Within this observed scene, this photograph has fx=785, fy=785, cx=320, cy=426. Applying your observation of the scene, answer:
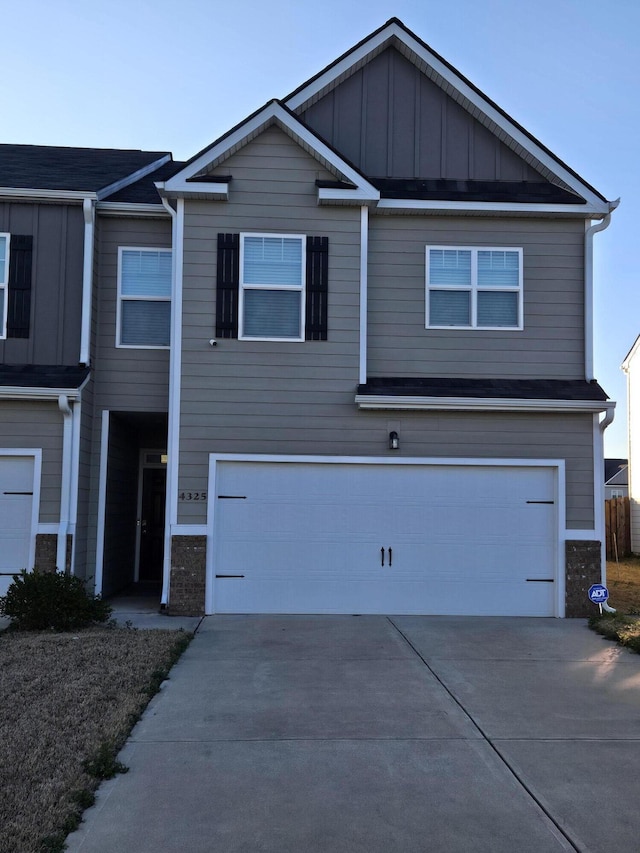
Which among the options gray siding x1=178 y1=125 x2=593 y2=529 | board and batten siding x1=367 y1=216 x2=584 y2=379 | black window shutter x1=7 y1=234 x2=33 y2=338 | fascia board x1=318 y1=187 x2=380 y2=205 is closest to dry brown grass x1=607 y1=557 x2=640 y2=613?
gray siding x1=178 y1=125 x2=593 y2=529

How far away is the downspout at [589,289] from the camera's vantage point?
10930 mm

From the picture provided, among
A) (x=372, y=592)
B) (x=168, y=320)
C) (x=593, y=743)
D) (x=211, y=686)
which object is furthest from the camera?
(x=168, y=320)

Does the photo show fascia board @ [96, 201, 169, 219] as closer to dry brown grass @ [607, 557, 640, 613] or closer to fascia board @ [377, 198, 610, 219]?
fascia board @ [377, 198, 610, 219]

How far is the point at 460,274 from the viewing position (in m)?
11.0

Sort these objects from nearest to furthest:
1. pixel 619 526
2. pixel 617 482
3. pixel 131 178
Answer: pixel 131 178 < pixel 619 526 < pixel 617 482

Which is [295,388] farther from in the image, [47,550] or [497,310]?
[47,550]

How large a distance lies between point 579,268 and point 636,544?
43.9 ft

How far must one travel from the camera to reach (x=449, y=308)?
11.0 m

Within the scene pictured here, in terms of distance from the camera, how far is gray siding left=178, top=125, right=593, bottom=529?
10539 millimetres

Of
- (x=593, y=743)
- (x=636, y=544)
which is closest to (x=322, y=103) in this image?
(x=593, y=743)

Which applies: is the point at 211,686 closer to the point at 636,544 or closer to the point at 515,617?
the point at 515,617

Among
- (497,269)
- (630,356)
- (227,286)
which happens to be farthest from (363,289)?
(630,356)

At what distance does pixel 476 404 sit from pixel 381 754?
242 inches

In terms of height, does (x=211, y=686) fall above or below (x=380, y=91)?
below
